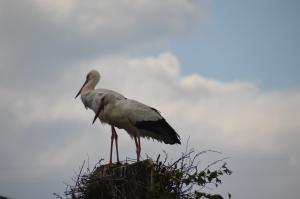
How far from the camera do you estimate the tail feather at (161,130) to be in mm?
11336

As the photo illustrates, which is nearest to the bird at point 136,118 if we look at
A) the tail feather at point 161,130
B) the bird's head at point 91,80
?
the tail feather at point 161,130

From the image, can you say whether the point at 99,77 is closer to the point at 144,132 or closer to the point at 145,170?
the point at 144,132

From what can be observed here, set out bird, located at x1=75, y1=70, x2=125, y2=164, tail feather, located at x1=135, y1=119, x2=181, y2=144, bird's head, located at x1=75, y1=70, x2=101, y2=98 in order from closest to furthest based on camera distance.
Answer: tail feather, located at x1=135, y1=119, x2=181, y2=144, bird, located at x1=75, y1=70, x2=125, y2=164, bird's head, located at x1=75, y1=70, x2=101, y2=98

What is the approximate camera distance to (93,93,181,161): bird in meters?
11.4

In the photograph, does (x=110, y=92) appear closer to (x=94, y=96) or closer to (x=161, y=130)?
(x=94, y=96)

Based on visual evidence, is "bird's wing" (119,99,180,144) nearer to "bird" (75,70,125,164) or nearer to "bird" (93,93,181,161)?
"bird" (93,93,181,161)

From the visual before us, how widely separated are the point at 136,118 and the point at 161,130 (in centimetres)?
51

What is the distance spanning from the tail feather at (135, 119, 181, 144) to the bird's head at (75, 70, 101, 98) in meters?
1.84

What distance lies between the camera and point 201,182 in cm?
816

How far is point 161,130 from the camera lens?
1143cm

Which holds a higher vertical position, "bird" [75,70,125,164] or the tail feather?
"bird" [75,70,125,164]

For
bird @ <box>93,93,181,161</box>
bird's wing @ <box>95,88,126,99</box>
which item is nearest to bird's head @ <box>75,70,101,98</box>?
bird's wing @ <box>95,88,126,99</box>

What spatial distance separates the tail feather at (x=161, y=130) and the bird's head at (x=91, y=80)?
1837mm

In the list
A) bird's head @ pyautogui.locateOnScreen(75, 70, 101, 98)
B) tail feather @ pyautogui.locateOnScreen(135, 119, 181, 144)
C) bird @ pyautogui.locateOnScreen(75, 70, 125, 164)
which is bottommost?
tail feather @ pyautogui.locateOnScreen(135, 119, 181, 144)
